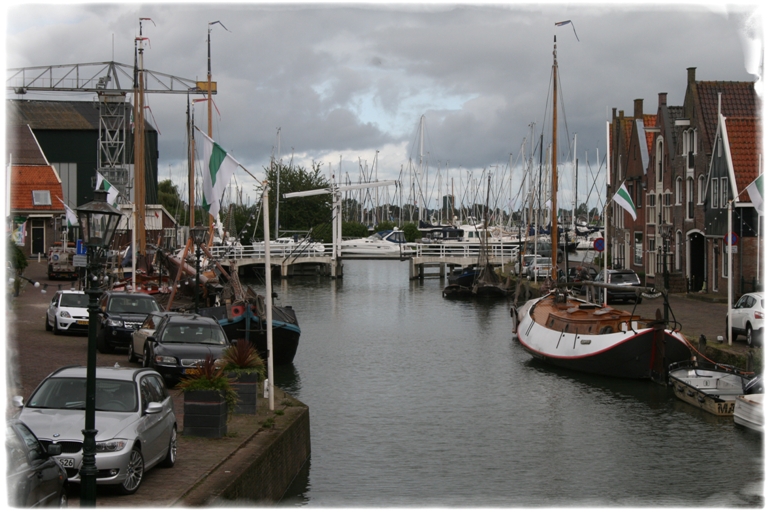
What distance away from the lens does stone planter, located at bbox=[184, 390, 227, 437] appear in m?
15.6

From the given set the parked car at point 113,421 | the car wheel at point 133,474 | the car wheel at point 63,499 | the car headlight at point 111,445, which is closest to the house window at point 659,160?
the parked car at point 113,421

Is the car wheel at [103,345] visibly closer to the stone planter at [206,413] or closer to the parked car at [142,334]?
the parked car at [142,334]

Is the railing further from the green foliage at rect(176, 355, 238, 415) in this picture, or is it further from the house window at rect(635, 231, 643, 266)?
the green foliage at rect(176, 355, 238, 415)

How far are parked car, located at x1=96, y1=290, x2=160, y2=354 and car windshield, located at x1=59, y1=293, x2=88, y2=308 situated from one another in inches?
114

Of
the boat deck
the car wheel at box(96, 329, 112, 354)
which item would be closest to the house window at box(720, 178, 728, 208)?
the boat deck

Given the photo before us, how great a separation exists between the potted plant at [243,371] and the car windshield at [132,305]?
12752mm

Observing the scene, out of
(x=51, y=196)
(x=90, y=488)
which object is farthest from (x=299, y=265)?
(x=90, y=488)

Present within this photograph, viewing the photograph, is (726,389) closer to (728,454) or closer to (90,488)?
(728,454)

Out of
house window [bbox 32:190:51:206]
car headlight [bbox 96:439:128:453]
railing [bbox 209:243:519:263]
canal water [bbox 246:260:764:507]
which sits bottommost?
canal water [bbox 246:260:764:507]

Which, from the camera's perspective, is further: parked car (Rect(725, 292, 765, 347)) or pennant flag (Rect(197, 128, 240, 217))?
parked car (Rect(725, 292, 765, 347))

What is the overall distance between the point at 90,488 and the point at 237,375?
7.02 m

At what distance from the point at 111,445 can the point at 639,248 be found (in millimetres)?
52161

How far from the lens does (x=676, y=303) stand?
4306 centimetres

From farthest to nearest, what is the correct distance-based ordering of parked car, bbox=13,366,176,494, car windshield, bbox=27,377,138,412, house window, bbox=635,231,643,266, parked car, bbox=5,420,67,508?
house window, bbox=635,231,643,266 → car windshield, bbox=27,377,138,412 → parked car, bbox=13,366,176,494 → parked car, bbox=5,420,67,508
